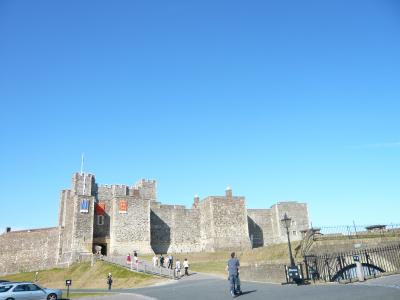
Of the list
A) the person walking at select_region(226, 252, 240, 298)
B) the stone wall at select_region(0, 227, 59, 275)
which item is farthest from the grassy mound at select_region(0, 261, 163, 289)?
the person walking at select_region(226, 252, 240, 298)

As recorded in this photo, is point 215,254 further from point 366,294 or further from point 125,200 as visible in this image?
point 366,294

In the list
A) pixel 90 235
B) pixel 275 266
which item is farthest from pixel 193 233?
pixel 275 266

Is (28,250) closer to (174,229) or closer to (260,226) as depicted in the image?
(174,229)

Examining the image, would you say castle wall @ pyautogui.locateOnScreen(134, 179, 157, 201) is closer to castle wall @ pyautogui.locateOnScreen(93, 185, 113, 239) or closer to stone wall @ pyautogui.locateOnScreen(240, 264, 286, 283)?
castle wall @ pyautogui.locateOnScreen(93, 185, 113, 239)

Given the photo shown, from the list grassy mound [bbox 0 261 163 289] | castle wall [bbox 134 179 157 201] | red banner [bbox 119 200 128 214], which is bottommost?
grassy mound [bbox 0 261 163 289]

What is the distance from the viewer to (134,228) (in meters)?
47.3

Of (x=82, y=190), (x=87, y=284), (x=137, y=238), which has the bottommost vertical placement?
(x=87, y=284)

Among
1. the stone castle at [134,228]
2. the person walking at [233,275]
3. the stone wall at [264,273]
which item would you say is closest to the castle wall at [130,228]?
the stone castle at [134,228]

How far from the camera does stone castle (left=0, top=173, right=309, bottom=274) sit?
45.4 m

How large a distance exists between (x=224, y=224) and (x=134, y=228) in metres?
12.8

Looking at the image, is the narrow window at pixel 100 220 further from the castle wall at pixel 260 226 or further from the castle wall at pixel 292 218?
the castle wall at pixel 292 218

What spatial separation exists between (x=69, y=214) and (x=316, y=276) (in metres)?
37.0

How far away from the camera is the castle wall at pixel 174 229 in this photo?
51656mm

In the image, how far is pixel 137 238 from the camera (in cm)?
4697
